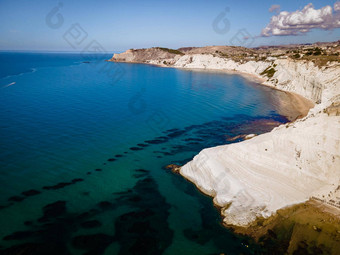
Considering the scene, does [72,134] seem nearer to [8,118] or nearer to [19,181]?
[19,181]

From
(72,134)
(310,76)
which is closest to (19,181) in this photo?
(72,134)

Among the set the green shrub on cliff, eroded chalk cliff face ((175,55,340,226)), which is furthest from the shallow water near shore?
the green shrub on cliff

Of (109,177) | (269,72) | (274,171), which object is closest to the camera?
(274,171)

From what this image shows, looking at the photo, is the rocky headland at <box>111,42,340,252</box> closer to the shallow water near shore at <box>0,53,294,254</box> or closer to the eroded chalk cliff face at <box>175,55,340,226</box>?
the eroded chalk cliff face at <box>175,55,340,226</box>

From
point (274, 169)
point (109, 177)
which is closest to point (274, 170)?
point (274, 169)

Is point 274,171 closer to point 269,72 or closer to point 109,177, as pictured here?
point 109,177

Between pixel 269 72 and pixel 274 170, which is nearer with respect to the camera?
pixel 274 170

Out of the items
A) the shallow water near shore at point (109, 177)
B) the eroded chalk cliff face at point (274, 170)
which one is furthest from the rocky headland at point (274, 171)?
the shallow water near shore at point (109, 177)

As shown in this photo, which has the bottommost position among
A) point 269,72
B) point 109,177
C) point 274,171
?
point 109,177

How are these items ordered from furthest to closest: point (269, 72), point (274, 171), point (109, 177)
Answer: point (269, 72), point (109, 177), point (274, 171)
